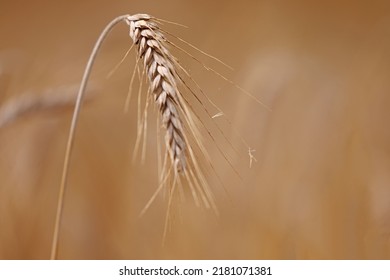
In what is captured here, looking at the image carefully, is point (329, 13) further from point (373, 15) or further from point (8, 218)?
point (8, 218)

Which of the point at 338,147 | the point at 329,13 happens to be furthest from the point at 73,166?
the point at 329,13

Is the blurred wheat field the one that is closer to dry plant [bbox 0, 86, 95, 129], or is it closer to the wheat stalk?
dry plant [bbox 0, 86, 95, 129]

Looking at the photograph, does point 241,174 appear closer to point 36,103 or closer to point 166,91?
point 36,103

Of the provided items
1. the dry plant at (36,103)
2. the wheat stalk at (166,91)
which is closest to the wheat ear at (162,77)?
the wheat stalk at (166,91)

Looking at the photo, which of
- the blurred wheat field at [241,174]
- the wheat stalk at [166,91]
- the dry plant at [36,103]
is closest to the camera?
the wheat stalk at [166,91]

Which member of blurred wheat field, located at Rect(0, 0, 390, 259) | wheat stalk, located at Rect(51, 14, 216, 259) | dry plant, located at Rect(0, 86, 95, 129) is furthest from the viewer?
blurred wheat field, located at Rect(0, 0, 390, 259)

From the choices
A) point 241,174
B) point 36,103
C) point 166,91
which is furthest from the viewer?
point 241,174

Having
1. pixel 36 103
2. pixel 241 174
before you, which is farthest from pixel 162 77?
pixel 241 174

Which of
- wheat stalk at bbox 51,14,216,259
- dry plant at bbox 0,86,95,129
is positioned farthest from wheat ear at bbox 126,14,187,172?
dry plant at bbox 0,86,95,129

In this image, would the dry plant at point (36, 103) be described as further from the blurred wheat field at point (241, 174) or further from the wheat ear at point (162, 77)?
the wheat ear at point (162, 77)

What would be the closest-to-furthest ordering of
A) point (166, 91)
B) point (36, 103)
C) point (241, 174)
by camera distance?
point (166, 91), point (36, 103), point (241, 174)

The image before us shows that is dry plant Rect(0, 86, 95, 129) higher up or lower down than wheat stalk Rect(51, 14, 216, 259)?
higher up
